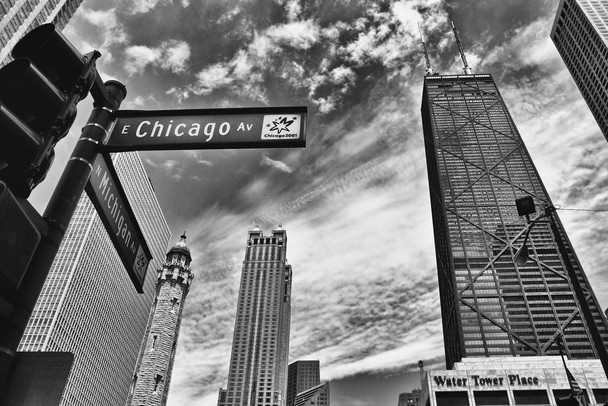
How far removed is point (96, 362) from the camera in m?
124

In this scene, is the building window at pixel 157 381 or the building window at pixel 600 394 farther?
the building window at pixel 157 381

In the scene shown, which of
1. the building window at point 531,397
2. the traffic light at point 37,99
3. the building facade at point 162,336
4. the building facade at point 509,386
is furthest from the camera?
the building facade at point 162,336

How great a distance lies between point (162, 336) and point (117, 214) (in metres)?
133

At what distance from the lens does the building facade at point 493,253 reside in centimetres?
13700

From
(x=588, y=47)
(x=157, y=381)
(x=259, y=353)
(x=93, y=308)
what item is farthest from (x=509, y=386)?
(x=259, y=353)

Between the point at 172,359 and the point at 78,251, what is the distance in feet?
144

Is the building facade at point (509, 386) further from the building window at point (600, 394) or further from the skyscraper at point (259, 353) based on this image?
the skyscraper at point (259, 353)

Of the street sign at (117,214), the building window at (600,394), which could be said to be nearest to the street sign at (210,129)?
the street sign at (117,214)

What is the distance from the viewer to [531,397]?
231ft

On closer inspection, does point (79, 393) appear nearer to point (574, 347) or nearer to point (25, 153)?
point (25, 153)

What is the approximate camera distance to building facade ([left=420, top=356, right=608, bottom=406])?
230 ft

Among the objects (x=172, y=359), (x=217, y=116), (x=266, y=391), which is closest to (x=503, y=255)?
(x=266, y=391)

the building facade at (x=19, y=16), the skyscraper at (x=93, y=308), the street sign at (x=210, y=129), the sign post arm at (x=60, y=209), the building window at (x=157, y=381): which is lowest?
the sign post arm at (x=60, y=209)

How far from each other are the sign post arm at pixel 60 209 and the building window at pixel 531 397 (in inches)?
3224
